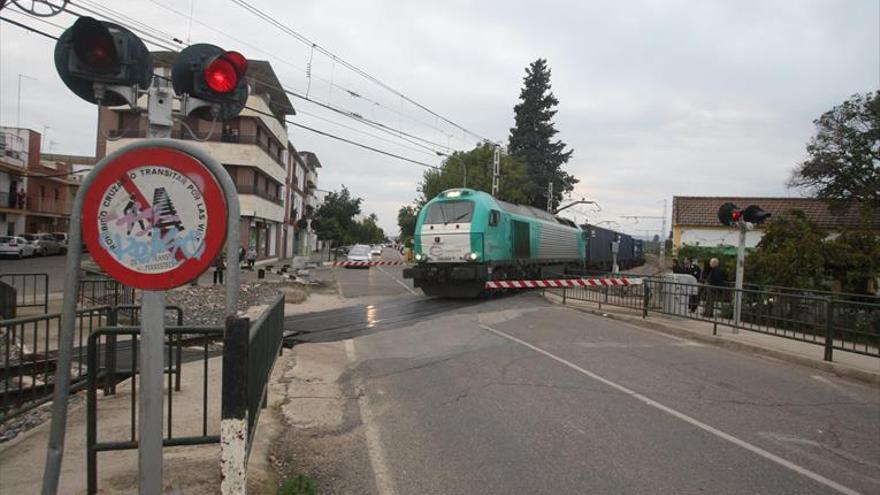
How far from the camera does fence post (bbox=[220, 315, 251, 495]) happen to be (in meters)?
3.18

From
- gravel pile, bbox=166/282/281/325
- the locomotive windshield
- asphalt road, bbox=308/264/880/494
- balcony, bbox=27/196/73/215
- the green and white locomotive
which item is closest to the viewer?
asphalt road, bbox=308/264/880/494

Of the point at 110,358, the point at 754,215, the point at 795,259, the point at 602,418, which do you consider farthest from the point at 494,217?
the point at 110,358

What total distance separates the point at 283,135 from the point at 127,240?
183 feet

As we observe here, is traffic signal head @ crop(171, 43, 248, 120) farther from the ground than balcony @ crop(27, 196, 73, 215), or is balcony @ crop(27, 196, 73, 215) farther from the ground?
balcony @ crop(27, 196, 73, 215)

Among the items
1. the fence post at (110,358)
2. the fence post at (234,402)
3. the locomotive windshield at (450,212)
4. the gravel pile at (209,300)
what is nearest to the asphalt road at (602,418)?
the fence post at (234,402)

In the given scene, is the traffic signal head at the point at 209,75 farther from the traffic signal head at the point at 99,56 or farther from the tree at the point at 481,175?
the tree at the point at 481,175

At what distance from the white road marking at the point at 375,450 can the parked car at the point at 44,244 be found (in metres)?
39.5

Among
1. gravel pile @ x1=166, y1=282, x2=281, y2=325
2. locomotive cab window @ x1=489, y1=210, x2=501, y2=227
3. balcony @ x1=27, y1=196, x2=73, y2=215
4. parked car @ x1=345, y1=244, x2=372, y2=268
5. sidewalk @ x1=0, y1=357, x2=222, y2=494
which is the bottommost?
gravel pile @ x1=166, y1=282, x2=281, y2=325

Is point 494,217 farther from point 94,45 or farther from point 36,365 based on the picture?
point 94,45

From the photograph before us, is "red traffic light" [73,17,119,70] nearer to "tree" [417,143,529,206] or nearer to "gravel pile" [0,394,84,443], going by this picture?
"gravel pile" [0,394,84,443]

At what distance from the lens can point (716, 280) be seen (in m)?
15.9

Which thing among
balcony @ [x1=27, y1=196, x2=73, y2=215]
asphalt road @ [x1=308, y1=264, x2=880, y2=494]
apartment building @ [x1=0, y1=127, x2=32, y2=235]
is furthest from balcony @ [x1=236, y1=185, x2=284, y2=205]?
asphalt road @ [x1=308, y1=264, x2=880, y2=494]

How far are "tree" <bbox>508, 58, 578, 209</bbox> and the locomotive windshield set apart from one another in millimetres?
41990

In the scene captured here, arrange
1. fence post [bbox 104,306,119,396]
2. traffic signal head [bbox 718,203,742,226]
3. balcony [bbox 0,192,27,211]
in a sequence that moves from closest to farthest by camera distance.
Answer: fence post [bbox 104,306,119,396], traffic signal head [bbox 718,203,742,226], balcony [bbox 0,192,27,211]
